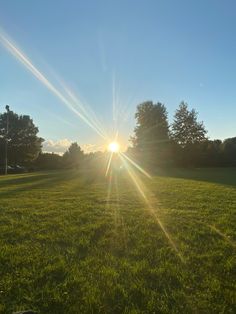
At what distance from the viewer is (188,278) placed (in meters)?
4.29

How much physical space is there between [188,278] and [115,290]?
45.8 inches

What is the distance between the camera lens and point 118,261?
4.94 meters

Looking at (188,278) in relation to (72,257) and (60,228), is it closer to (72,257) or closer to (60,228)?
(72,257)

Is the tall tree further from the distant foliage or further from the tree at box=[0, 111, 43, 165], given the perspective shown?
the tree at box=[0, 111, 43, 165]

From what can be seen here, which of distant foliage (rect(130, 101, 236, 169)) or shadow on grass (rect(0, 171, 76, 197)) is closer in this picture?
shadow on grass (rect(0, 171, 76, 197))

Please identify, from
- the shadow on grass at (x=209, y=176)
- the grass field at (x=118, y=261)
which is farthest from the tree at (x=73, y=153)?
the grass field at (x=118, y=261)

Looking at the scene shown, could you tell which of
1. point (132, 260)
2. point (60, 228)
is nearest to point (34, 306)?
point (132, 260)

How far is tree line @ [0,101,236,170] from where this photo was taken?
56000 millimetres

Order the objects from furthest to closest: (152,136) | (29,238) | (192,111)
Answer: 1. (192,111)
2. (152,136)
3. (29,238)

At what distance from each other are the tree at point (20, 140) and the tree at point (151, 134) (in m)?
24.4

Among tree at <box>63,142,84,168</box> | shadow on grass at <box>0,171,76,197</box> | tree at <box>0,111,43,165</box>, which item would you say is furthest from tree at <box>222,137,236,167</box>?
shadow on grass at <box>0,171,76,197</box>

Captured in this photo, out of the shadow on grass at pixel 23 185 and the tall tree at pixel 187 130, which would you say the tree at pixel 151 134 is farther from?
the shadow on grass at pixel 23 185

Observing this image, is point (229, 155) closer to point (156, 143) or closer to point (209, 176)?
point (156, 143)

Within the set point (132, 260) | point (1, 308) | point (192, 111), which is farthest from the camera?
point (192, 111)
